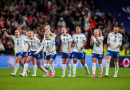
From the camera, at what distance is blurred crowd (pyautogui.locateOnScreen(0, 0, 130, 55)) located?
36.5 metres

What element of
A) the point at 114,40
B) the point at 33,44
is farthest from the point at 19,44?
the point at 114,40

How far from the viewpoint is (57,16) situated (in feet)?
129

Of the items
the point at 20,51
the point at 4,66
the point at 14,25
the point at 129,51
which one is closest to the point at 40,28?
the point at 14,25

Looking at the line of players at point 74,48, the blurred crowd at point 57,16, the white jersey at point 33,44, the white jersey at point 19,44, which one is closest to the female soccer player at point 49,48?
the line of players at point 74,48

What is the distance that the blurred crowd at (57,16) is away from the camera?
36.5 metres

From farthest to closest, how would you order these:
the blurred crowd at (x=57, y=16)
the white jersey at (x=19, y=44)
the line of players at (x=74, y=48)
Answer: the blurred crowd at (x=57, y=16)
the white jersey at (x=19, y=44)
the line of players at (x=74, y=48)

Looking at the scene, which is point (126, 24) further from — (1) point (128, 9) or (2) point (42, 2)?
(2) point (42, 2)

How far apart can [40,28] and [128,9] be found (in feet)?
32.5

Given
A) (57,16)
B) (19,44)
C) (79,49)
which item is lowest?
(79,49)

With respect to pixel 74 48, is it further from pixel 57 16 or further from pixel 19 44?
pixel 57 16

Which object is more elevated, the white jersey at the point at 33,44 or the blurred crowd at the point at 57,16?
the blurred crowd at the point at 57,16

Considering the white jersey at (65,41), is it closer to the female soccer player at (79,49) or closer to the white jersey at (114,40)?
the female soccer player at (79,49)

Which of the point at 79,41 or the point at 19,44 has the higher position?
the point at 79,41

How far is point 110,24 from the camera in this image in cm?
3788
